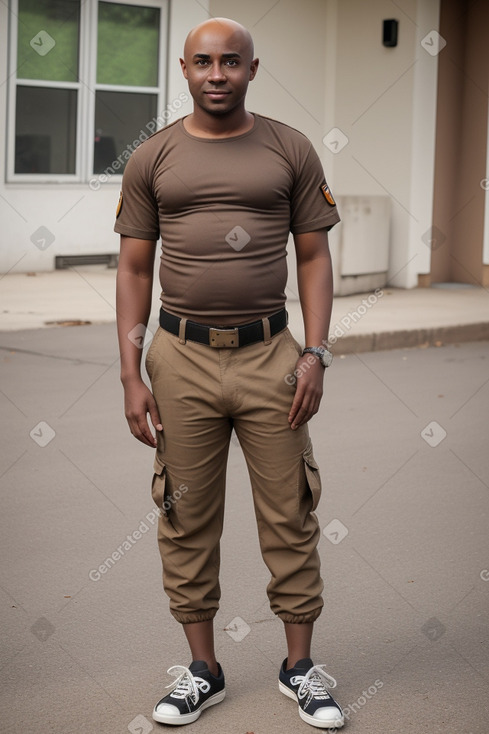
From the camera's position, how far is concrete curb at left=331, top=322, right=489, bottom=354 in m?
10.4

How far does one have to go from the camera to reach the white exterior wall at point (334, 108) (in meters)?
14.1

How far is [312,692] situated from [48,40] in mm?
11827

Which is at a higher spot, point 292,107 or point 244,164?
point 292,107

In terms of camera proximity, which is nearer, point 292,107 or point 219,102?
point 219,102

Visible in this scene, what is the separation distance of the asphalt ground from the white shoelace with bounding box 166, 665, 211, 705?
0.28ft

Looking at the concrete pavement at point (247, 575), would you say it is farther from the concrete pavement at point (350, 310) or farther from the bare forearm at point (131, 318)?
the concrete pavement at point (350, 310)

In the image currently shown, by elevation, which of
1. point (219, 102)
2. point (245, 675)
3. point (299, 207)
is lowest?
point (245, 675)

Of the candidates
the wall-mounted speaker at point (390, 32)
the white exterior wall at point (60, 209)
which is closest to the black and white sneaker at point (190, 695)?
the white exterior wall at point (60, 209)

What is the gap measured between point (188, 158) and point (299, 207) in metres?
0.39

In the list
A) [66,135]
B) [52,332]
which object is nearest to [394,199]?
[66,135]

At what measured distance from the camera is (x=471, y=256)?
15281mm

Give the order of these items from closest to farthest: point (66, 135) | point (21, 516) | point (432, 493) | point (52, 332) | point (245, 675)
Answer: point (245, 675), point (21, 516), point (432, 493), point (52, 332), point (66, 135)

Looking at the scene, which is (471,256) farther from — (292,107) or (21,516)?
(21,516)

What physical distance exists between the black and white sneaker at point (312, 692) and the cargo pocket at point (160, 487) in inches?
26.0
